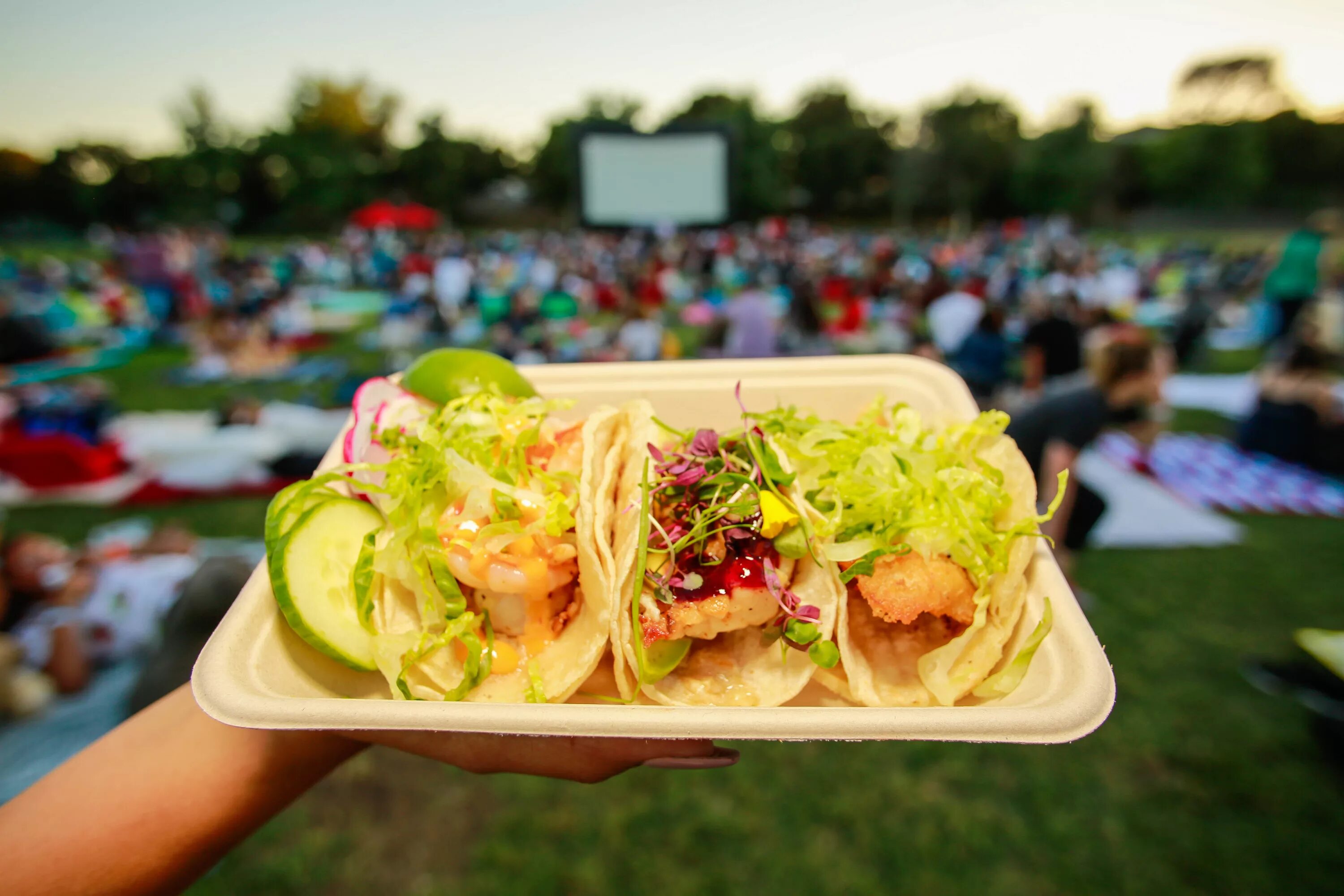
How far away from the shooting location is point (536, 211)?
6350 cm

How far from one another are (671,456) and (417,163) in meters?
69.5

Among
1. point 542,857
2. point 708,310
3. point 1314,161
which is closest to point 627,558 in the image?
point 542,857

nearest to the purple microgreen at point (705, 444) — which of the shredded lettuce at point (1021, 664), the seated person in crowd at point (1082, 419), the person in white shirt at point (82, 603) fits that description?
the shredded lettuce at point (1021, 664)

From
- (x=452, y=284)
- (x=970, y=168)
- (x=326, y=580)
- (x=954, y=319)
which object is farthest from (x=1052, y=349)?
(x=970, y=168)

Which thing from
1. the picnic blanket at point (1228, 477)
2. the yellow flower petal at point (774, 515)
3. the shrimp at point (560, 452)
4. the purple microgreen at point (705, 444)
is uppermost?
the purple microgreen at point (705, 444)

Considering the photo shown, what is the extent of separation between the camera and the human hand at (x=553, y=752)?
1.50 meters

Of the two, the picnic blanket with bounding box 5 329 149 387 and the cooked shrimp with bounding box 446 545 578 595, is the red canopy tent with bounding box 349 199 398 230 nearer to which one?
the picnic blanket with bounding box 5 329 149 387

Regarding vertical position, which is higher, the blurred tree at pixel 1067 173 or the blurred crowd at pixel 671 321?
the blurred tree at pixel 1067 173

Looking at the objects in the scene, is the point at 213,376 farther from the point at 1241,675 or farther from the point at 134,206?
the point at 134,206

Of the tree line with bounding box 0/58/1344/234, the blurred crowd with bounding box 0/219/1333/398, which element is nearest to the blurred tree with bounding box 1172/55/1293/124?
the tree line with bounding box 0/58/1344/234

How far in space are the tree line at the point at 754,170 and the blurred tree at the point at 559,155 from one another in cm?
16

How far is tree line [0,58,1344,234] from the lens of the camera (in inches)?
2215

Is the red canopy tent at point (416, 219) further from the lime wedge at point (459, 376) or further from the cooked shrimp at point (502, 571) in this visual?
the cooked shrimp at point (502, 571)

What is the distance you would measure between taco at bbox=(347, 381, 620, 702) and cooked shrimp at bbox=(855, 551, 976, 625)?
64cm
